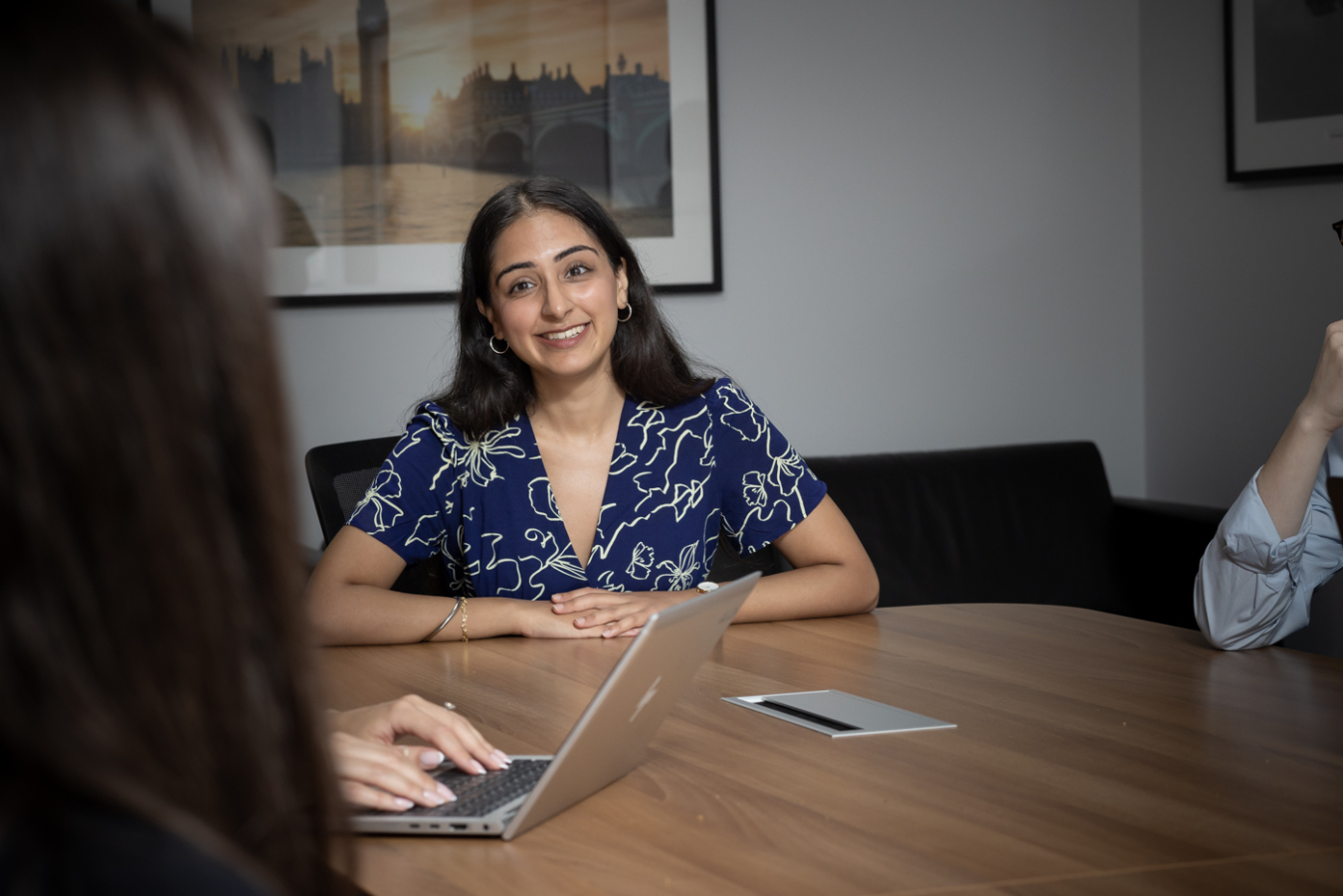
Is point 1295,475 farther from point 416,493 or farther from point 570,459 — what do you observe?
point 416,493

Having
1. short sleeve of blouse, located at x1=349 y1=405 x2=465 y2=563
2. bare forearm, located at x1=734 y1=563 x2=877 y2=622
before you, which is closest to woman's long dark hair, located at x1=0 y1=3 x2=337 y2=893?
bare forearm, located at x1=734 y1=563 x2=877 y2=622

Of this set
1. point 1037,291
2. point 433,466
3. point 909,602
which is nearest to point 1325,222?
point 1037,291

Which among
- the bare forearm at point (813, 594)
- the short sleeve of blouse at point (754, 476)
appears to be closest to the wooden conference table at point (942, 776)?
the bare forearm at point (813, 594)

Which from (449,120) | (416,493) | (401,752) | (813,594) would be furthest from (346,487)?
(401,752)

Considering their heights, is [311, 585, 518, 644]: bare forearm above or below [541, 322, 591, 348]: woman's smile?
below

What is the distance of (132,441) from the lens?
452 mm

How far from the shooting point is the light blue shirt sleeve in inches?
59.7

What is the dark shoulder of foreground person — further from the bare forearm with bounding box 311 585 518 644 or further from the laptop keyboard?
the bare forearm with bounding box 311 585 518 644

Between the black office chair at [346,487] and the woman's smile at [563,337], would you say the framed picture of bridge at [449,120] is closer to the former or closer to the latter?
the black office chair at [346,487]

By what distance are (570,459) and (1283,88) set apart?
6.95 ft

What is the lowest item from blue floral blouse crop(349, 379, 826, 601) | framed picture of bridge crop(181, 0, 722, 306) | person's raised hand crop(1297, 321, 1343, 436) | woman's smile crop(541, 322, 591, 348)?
blue floral blouse crop(349, 379, 826, 601)

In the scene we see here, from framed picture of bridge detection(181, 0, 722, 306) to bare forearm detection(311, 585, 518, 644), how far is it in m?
1.35

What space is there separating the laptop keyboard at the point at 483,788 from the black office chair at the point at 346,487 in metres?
1.11

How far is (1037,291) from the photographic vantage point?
3428 millimetres
